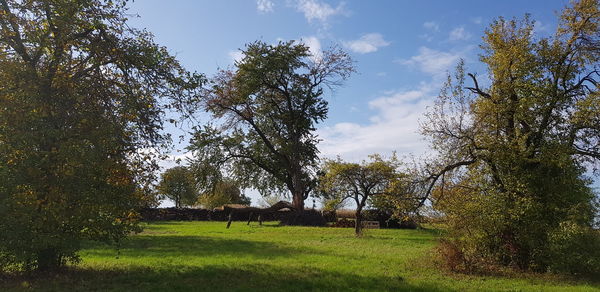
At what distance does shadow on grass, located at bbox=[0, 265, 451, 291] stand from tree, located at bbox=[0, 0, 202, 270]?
695 millimetres

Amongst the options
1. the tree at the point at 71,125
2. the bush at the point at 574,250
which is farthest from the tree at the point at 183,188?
the bush at the point at 574,250

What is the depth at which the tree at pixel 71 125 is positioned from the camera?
10.2 m

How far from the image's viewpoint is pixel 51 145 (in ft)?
35.1

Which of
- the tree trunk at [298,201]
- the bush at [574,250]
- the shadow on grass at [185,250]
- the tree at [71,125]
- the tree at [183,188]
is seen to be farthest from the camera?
the tree trunk at [298,201]

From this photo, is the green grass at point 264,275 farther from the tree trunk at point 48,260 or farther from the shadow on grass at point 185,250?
the tree trunk at point 48,260

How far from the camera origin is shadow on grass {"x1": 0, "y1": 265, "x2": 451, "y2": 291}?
10469mm

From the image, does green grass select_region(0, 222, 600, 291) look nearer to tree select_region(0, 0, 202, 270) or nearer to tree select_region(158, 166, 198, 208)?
tree select_region(0, 0, 202, 270)

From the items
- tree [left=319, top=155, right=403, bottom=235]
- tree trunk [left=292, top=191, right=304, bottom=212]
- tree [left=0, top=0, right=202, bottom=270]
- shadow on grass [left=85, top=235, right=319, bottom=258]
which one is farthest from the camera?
tree trunk [left=292, top=191, right=304, bottom=212]

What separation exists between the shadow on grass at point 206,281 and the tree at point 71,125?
0.69 metres

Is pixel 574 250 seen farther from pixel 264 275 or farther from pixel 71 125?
pixel 71 125

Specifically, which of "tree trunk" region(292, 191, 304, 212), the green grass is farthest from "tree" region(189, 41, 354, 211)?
the green grass

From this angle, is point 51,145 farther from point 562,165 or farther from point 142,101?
point 562,165

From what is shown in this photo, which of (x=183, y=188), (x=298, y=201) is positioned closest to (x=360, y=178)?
(x=298, y=201)

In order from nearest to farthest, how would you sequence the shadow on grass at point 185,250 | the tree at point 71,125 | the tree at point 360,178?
the tree at point 71,125 < the shadow on grass at point 185,250 < the tree at point 360,178
